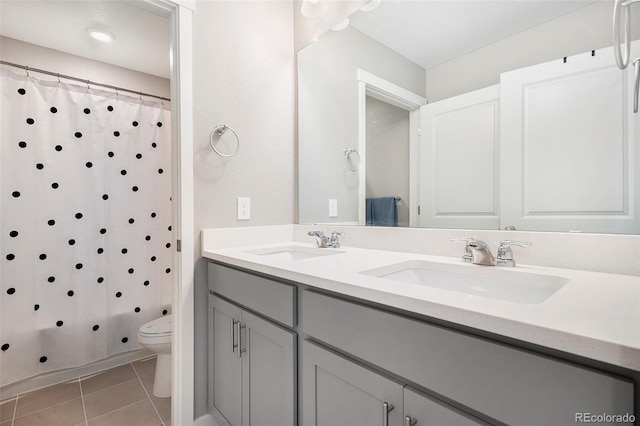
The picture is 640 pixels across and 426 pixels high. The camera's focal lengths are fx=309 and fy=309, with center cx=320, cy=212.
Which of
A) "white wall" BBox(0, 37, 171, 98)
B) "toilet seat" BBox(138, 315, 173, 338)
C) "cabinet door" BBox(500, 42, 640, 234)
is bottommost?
"toilet seat" BBox(138, 315, 173, 338)

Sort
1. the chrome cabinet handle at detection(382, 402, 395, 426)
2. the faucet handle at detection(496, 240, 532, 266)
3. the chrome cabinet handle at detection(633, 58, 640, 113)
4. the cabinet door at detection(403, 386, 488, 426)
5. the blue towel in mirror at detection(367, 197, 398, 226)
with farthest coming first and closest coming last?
the blue towel in mirror at detection(367, 197, 398, 226) → the faucet handle at detection(496, 240, 532, 266) → the chrome cabinet handle at detection(633, 58, 640, 113) → the chrome cabinet handle at detection(382, 402, 395, 426) → the cabinet door at detection(403, 386, 488, 426)

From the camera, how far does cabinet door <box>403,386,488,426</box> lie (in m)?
0.60

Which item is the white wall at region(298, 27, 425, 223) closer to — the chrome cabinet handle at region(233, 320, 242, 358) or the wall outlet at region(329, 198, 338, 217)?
the wall outlet at region(329, 198, 338, 217)

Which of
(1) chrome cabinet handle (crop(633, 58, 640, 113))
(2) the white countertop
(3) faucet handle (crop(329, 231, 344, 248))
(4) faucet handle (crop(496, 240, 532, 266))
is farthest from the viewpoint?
(3) faucet handle (crop(329, 231, 344, 248))

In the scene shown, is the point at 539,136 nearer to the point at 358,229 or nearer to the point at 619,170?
the point at 619,170

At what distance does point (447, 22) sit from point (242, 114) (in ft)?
3.40

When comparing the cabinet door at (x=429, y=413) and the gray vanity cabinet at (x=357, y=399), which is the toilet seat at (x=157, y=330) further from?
the cabinet door at (x=429, y=413)

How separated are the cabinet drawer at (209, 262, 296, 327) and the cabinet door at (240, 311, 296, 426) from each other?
1.8 inches

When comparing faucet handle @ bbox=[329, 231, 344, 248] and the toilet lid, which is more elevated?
faucet handle @ bbox=[329, 231, 344, 248]

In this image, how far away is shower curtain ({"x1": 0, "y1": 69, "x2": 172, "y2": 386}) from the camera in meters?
1.86

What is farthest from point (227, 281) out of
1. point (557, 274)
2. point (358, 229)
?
point (557, 274)

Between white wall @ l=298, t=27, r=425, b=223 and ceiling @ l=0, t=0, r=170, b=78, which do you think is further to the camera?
ceiling @ l=0, t=0, r=170, b=78

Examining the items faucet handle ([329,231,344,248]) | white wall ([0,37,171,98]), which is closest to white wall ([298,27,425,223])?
faucet handle ([329,231,344,248])

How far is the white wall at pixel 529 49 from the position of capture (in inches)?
35.6
